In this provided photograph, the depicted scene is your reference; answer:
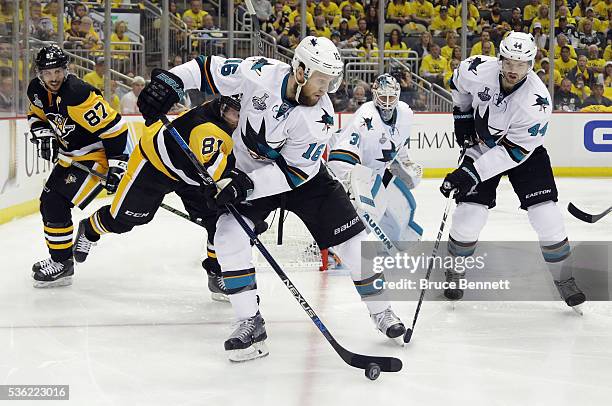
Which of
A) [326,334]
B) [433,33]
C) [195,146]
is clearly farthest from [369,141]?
[433,33]

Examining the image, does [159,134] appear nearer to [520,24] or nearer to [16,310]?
[16,310]

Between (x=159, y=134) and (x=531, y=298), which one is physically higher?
(x=159, y=134)

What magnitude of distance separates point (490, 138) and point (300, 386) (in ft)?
5.04

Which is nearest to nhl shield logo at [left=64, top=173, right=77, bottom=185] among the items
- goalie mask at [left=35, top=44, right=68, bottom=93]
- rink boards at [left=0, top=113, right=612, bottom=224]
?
goalie mask at [left=35, top=44, right=68, bottom=93]

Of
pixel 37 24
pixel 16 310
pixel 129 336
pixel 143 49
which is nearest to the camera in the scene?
pixel 129 336

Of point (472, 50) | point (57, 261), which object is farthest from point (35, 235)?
point (472, 50)

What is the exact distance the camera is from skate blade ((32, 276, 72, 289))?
422 centimetres

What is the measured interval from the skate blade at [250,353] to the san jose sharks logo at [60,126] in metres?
1.53

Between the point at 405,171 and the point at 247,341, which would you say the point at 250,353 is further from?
the point at 405,171

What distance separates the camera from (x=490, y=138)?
3.89 metres

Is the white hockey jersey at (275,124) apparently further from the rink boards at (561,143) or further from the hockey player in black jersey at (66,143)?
the rink boards at (561,143)

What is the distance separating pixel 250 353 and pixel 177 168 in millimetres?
766

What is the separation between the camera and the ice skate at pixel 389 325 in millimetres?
3252

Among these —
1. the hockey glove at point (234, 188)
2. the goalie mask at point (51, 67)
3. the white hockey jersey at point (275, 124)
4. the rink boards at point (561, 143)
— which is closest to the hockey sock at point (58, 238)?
the goalie mask at point (51, 67)
